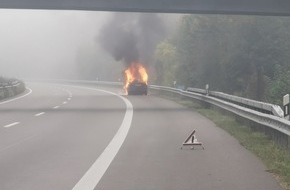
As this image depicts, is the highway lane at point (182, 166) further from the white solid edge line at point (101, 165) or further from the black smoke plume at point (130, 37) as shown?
the black smoke plume at point (130, 37)

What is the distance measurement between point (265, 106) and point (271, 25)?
35540 millimetres

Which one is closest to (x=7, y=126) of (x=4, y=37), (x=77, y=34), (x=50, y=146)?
(x=50, y=146)

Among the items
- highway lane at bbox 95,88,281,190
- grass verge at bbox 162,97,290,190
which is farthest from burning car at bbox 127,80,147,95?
highway lane at bbox 95,88,281,190

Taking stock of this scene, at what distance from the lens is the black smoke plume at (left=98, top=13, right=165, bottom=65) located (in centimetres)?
5858

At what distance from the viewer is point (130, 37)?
196 ft

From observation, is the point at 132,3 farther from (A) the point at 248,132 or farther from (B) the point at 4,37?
(B) the point at 4,37

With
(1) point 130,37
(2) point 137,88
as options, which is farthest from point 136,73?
(1) point 130,37

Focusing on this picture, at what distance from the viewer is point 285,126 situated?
32.2 ft

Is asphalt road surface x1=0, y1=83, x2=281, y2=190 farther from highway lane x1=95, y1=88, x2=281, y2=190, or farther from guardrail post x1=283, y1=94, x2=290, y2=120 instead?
guardrail post x1=283, y1=94, x2=290, y2=120

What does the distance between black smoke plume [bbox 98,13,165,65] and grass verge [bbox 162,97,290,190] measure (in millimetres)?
41165

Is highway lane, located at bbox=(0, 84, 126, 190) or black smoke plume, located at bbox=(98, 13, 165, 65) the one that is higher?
black smoke plume, located at bbox=(98, 13, 165, 65)

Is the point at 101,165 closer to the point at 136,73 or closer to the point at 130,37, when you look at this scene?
the point at 136,73

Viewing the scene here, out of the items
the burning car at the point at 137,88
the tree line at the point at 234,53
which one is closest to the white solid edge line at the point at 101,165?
the burning car at the point at 137,88

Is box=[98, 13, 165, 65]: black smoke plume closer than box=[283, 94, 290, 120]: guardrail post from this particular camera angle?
No
